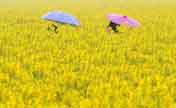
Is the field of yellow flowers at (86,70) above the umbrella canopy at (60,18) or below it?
below

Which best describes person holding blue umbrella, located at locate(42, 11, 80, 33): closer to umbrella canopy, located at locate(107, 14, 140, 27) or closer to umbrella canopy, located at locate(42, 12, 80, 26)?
umbrella canopy, located at locate(42, 12, 80, 26)

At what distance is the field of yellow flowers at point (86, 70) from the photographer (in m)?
Answer: 7.09

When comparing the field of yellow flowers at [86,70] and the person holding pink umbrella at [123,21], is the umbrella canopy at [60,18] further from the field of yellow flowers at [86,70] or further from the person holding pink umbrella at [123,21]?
the person holding pink umbrella at [123,21]

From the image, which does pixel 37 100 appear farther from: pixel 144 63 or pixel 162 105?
pixel 144 63

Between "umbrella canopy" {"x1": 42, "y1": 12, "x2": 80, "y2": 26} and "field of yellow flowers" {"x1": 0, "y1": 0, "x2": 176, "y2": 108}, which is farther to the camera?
"umbrella canopy" {"x1": 42, "y1": 12, "x2": 80, "y2": 26}

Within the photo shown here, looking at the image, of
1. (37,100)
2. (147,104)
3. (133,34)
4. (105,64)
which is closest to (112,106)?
(147,104)

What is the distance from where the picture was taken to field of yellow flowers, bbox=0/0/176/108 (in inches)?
279

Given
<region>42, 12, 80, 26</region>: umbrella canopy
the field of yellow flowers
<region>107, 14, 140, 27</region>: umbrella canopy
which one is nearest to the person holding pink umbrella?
<region>107, 14, 140, 27</region>: umbrella canopy

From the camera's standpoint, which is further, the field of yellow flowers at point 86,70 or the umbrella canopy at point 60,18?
the umbrella canopy at point 60,18

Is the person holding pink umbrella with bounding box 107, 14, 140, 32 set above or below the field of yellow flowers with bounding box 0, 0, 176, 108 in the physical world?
above

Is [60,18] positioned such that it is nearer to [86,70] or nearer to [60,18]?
[60,18]

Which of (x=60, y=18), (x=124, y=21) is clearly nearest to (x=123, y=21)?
(x=124, y=21)

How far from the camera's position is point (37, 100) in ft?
22.5

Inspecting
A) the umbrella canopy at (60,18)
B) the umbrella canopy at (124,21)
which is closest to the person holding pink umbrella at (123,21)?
the umbrella canopy at (124,21)
